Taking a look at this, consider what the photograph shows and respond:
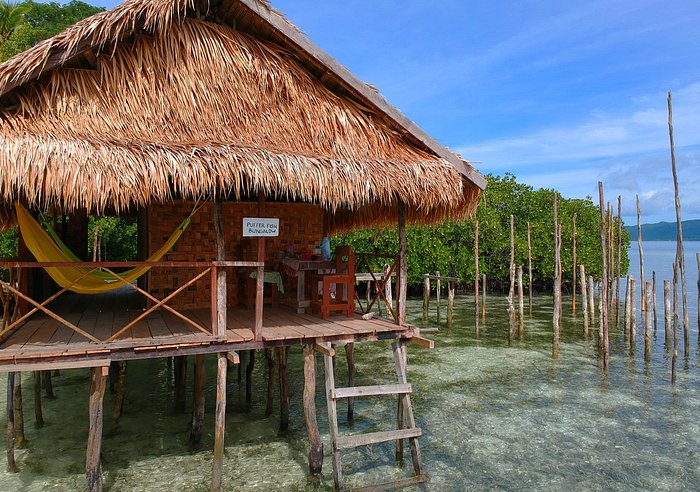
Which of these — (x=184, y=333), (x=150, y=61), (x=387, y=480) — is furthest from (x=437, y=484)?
(x=150, y=61)

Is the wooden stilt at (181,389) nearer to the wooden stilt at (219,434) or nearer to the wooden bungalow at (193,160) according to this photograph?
the wooden bungalow at (193,160)

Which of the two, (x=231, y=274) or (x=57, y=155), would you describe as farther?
(x=231, y=274)

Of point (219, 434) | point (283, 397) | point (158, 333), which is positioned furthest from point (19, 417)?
point (283, 397)

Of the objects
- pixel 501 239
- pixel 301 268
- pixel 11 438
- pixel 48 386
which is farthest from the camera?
pixel 501 239

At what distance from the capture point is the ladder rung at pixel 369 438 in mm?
5188

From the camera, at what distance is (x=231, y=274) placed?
7555 mm

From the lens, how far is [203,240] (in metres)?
7.25

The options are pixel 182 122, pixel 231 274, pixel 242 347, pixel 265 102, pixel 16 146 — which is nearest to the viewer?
pixel 16 146

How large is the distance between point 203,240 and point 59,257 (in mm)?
2071

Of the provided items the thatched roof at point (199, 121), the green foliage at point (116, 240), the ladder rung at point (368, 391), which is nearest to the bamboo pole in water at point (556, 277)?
the thatched roof at point (199, 121)

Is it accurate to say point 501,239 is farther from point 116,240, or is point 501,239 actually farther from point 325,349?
point 325,349

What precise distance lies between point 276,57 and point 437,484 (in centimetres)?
511

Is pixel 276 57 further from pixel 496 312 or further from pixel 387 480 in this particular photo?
pixel 496 312

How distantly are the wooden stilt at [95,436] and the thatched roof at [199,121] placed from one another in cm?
158
